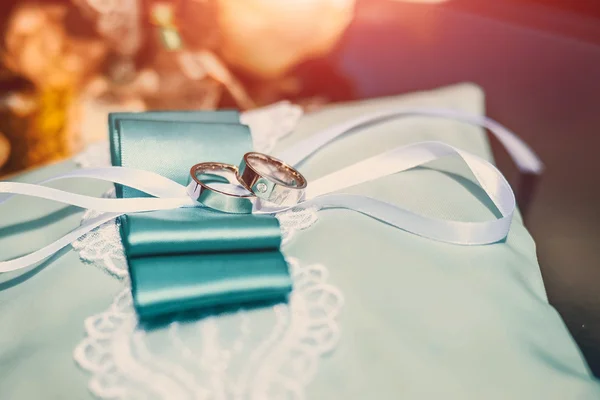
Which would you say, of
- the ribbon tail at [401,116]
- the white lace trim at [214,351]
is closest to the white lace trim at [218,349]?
the white lace trim at [214,351]

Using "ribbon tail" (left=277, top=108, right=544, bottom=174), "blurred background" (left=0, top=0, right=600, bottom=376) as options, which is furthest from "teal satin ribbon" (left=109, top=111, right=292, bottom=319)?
"blurred background" (left=0, top=0, right=600, bottom=376)

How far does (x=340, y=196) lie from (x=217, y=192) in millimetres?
115

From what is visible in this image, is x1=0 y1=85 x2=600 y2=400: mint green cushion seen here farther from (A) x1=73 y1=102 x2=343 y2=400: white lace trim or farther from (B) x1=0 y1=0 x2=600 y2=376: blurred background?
(B) x1=0 y1=0 x2=600 y2=376: blurred background

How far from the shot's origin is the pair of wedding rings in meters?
0.48

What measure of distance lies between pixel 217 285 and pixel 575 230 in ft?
1.47

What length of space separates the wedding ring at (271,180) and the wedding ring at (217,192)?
0.05 ft

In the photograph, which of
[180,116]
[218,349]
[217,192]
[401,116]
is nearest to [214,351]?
[218,349]

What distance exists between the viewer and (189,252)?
465mm

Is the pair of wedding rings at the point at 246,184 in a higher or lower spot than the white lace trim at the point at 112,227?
higher

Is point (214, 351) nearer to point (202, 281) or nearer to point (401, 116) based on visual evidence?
point (202, 281)

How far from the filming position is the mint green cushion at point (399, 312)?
42 cm

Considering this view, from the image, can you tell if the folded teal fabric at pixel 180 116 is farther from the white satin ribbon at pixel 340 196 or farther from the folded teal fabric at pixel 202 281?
the folded teal fabric at pixel 202 281

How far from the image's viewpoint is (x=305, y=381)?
406 millimetres

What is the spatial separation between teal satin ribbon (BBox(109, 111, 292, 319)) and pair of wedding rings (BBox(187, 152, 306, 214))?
15 millimetres
